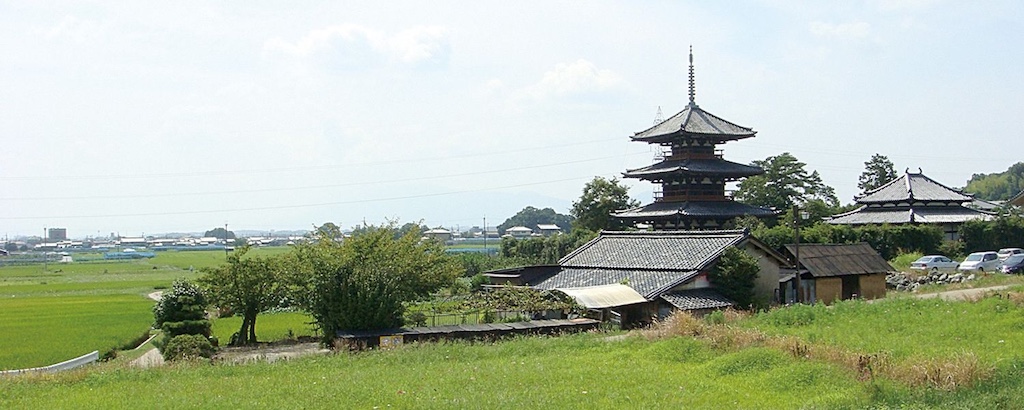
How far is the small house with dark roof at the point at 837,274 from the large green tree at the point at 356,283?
1309 centimetres

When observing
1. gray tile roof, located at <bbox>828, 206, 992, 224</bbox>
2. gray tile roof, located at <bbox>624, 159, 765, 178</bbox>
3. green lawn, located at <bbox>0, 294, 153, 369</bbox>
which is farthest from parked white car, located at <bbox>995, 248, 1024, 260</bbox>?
green lawn, located at <bbox>0, 294, 153, 369</bbox>

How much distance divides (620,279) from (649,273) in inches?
37.3

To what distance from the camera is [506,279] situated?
99.6 ft

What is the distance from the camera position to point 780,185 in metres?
62.3

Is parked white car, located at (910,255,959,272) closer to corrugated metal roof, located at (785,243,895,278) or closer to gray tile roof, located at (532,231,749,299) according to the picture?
corrugated metal roof, located at (785,243,895,278)

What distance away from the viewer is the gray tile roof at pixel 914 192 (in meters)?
47.5

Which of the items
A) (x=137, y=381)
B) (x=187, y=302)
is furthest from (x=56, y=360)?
(x=137, y=381)

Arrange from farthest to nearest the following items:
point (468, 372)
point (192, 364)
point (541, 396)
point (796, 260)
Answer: point (796, 260) < point (192, 364) < point (468, 372) < point (541, 396)

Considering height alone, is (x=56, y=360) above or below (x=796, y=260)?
below

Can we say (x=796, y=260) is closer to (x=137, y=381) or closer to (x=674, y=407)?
(x=674, y=407)

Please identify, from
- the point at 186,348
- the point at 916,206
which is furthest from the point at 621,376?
the point at 916,206

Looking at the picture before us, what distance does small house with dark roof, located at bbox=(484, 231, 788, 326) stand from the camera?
2420 centimetres

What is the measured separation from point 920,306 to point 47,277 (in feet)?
214

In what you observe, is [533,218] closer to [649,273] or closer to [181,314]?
[649,273]
